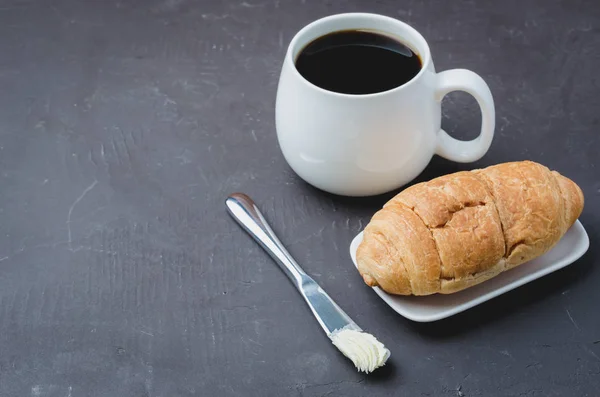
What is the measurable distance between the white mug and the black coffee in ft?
0.04

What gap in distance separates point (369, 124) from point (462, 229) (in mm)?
193

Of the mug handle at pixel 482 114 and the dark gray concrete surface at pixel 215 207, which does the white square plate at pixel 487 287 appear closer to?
the dark gray concrete surface at pixel 215 207

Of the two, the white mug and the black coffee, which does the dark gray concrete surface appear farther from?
the black coffee

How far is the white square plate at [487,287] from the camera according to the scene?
1.11 meters

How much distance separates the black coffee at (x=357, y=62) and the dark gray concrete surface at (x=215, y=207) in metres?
0.20

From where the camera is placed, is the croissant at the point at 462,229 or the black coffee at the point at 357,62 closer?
the croissant at the point at 462,229

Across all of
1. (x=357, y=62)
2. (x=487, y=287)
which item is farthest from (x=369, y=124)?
(x=487, y=287)

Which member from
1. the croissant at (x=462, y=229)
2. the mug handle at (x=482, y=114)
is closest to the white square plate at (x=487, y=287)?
the croissant at (x=462, y=229)

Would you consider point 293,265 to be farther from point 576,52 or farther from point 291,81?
point 576,52

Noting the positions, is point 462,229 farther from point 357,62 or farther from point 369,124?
point 357,62

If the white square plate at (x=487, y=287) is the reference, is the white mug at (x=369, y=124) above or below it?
above

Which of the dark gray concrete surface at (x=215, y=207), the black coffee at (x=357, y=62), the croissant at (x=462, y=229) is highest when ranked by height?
the black coffee at (x=357, y=62)

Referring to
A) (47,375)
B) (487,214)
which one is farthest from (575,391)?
(47,375)

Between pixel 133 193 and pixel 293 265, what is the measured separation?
30cm
